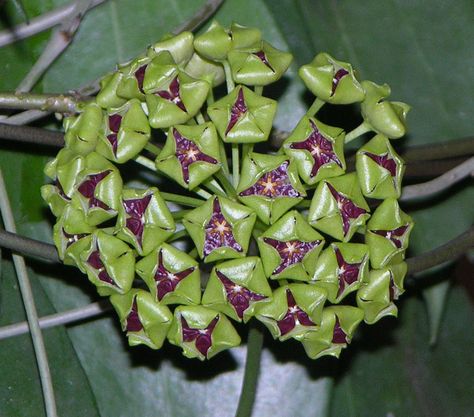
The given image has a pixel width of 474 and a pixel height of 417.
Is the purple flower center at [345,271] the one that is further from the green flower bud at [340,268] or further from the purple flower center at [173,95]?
the purple flower center at [173,95]

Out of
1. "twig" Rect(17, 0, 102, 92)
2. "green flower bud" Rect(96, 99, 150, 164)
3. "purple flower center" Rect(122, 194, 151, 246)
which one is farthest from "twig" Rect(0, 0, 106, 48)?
"purple flower center" Rect(122, 194, 151, 246)

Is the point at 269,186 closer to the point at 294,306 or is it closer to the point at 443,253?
the point at 294,306

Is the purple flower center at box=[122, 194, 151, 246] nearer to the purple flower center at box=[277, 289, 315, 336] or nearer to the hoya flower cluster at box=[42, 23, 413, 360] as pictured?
the hoya flower cluster at box=[42, 23, 413, 360]

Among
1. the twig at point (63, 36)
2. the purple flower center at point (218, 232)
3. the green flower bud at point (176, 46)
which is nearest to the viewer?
the purple flower center at point (218, 232)

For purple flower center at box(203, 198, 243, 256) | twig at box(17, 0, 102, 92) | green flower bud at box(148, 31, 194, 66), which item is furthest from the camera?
twig at box(17, 0, 102, 92)

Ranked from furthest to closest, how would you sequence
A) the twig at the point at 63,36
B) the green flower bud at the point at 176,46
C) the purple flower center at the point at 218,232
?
the twig at the point at 63,36
the green flower bud at the point at 176,46
the purple flower center at the point at 218,232

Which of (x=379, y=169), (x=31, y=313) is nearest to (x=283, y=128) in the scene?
(x=379, y=169)

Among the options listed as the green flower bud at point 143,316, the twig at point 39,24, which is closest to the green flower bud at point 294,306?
the green flower bud at point 143,316
